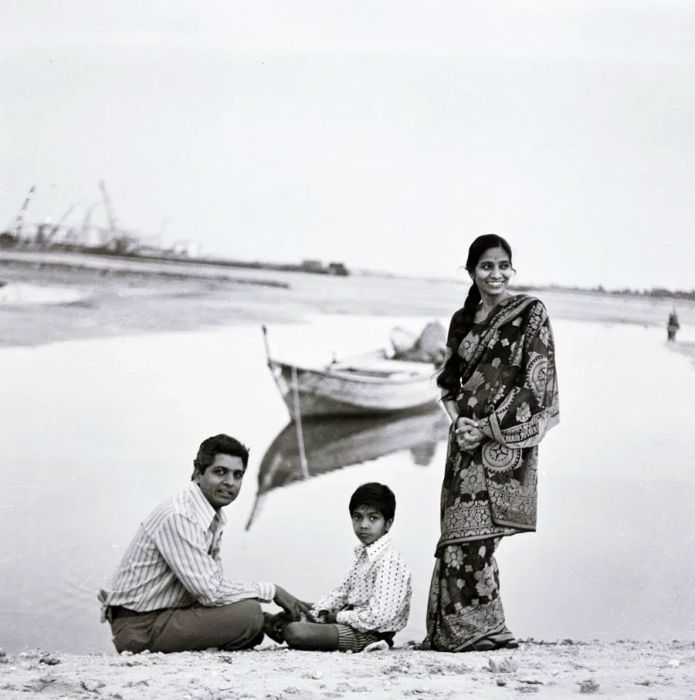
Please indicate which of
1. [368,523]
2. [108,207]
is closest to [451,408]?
[368,523]

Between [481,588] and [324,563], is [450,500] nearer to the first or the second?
[481,588]

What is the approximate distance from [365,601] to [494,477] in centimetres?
57

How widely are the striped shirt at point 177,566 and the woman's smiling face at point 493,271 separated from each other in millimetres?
1091

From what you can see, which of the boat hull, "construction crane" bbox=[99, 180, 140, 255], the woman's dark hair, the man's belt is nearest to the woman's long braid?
the woman's dark hair

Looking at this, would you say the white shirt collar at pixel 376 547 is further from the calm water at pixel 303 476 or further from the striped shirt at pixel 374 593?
the calm water at pixel 303 476

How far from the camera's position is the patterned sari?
4.33 meters

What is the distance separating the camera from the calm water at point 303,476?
5.74 metres

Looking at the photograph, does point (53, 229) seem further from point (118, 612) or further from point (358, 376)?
point (118, 612)

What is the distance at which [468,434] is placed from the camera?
437cm

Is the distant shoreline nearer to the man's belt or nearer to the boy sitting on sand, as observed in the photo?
the boy sitting on sand

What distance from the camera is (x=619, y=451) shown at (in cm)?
619

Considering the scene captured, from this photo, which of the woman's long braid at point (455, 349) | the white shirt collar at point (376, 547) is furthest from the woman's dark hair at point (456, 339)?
the white shirt collar at point (376, 547)

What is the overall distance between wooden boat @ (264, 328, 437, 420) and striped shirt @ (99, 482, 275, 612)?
68.1 inches

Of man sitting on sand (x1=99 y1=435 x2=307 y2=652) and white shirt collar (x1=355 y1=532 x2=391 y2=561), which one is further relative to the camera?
white shirt collar (x1=355 y1=532 x2=391 y2=561)
